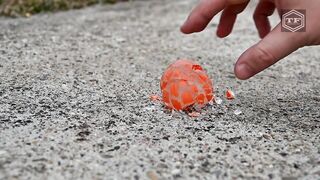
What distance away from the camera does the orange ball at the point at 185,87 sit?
1351 mm

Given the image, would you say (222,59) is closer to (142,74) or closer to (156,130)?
(142,74)

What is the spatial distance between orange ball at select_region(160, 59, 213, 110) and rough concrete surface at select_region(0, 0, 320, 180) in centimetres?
4

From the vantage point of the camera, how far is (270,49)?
3.92 feet

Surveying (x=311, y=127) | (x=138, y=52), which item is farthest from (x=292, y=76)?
(x=138, y=52)

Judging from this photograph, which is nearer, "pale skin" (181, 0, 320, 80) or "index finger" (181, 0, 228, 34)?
"pale skin" (181, 0, 320, 80)

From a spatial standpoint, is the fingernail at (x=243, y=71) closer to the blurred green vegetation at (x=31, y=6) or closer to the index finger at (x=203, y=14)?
the index finger at (x=203, y=14)

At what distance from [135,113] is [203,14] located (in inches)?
13.6

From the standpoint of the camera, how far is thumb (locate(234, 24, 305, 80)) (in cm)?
119

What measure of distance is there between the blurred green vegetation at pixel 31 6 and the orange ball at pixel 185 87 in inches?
48.6

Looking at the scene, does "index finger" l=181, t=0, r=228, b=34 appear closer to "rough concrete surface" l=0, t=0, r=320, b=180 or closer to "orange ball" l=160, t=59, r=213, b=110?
"orange ball" l=160, t=59, r=213, b=110

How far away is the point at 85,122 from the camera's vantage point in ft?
4.25

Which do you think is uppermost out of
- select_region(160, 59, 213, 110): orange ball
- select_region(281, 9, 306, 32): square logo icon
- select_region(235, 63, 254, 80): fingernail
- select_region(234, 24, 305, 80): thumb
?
select_region(281, 9, 306, 32): square logo icon

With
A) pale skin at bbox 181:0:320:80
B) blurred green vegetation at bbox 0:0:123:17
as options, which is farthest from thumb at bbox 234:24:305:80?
blurred green vegetation at bbox 0:0:123:17

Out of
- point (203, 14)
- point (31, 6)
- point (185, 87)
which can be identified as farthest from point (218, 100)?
point (31, 6)
